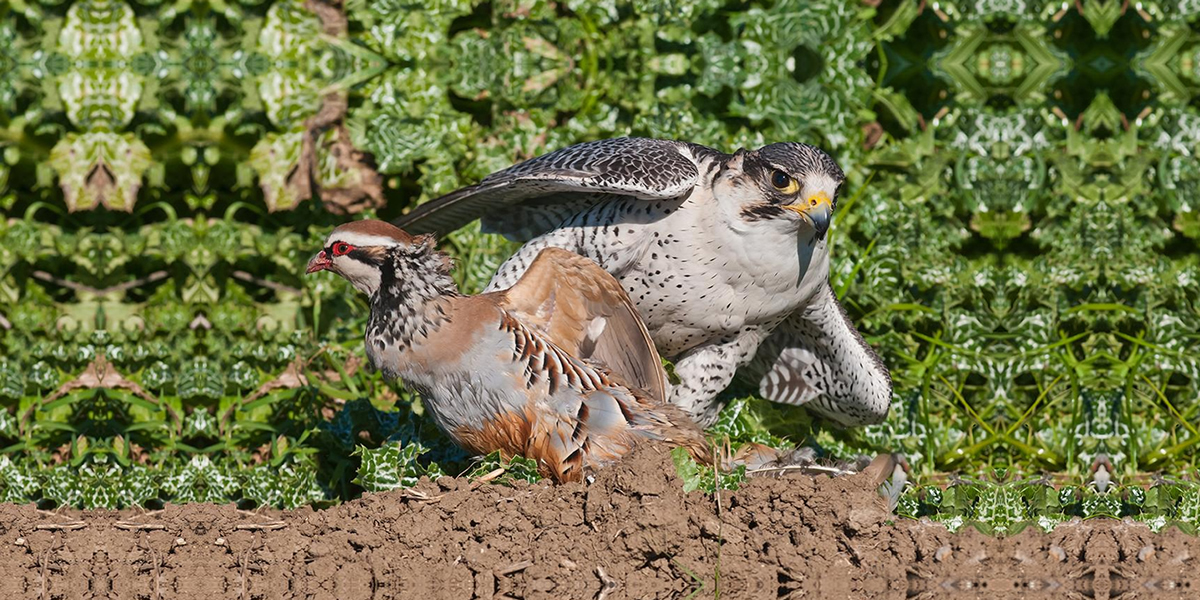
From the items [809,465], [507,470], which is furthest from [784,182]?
[507,470]

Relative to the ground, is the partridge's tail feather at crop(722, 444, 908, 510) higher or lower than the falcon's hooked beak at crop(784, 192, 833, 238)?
lower

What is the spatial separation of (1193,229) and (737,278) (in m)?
3.65

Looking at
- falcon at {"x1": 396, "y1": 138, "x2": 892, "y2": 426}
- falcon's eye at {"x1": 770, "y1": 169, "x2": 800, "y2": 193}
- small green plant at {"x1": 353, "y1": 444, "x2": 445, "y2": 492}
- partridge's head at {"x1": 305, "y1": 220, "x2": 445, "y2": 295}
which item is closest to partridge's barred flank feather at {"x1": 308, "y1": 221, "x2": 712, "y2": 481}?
partridge's head at {"x1": 305, "y1": 220, "x2": 445, "y2": 295}

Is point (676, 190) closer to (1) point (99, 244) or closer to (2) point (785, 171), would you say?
(2) point (785, 171)

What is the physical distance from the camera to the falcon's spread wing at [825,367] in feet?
18.3

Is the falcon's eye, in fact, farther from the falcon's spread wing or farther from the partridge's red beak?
the partridge's red beak

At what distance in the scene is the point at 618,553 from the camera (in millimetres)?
3873

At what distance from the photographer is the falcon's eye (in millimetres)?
4734

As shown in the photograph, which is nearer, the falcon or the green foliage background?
the falcon

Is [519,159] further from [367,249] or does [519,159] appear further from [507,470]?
[507,470]

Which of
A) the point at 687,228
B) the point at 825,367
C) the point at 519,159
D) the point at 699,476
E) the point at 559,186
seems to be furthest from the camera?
the point at 519,159

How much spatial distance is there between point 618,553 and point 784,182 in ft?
5.46

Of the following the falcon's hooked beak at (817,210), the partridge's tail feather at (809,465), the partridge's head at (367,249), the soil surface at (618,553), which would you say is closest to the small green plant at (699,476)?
the soil surface at (618,553)

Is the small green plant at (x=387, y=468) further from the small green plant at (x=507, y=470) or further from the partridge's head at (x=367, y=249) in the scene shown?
the partridge's head at (x=367, y=249)
